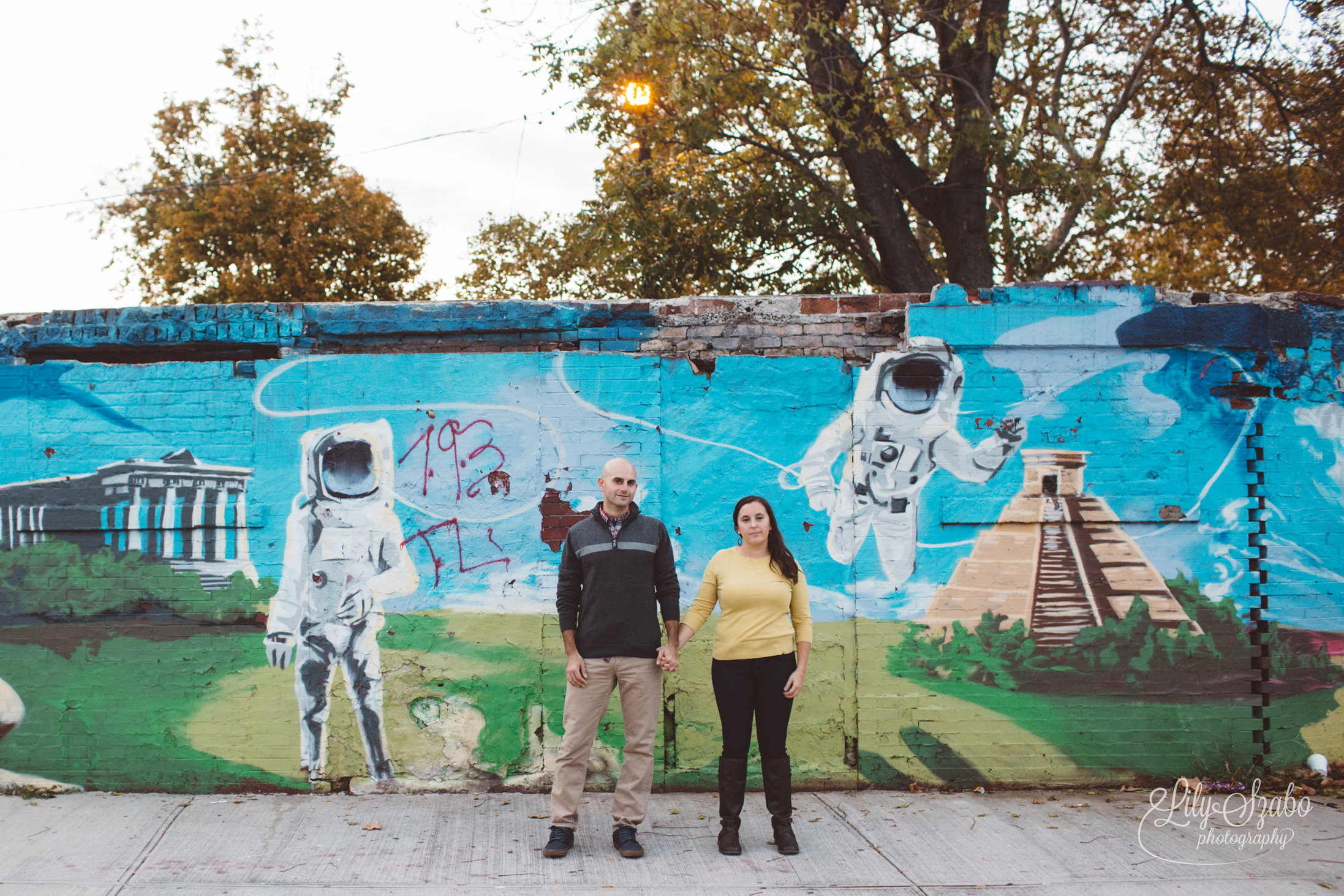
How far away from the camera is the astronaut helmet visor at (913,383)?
4688 mm

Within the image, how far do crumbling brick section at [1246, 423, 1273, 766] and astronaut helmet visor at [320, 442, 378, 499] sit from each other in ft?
15.5

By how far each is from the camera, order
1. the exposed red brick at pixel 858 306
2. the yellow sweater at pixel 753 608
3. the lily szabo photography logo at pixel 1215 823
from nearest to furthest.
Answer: the yellow sweater at pixel 753 608
the lily szabo photography logo at pixel 1215 823
the exposed red brick at pixel 858 306

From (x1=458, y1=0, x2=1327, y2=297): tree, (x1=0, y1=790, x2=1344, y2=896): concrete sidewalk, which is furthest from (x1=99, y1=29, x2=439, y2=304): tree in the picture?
(x1=0, y1=790, x2=1344, y2=896): concrete sidewalk

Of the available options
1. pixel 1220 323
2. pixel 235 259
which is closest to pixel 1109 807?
pixel 1220 323

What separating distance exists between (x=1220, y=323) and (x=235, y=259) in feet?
55.8

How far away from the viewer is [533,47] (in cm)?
1058

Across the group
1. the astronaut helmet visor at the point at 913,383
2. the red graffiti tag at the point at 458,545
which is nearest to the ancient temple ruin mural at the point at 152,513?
the red graffiti tag at the point at 458,545

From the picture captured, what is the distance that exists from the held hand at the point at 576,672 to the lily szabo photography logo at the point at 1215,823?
8.71 feet

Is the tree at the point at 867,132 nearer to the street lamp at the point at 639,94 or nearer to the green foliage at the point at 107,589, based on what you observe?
the street lamp at the point at 639,94

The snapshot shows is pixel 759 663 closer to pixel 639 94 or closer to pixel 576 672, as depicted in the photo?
pixel 576 672

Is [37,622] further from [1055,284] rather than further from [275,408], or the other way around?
[1055,284]

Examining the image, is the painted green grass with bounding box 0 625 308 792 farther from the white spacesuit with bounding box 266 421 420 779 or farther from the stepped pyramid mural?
the stepped pyramid mural

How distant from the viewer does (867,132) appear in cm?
1013

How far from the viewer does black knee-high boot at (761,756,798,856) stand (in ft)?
12.5
